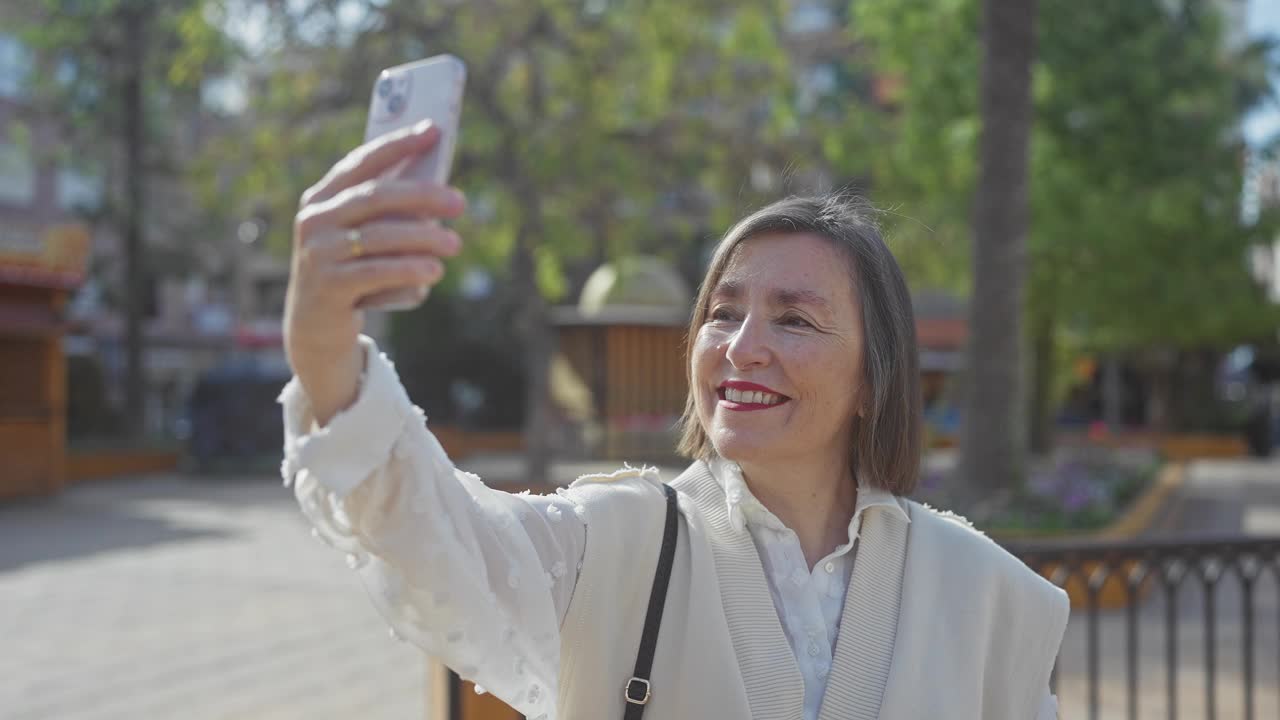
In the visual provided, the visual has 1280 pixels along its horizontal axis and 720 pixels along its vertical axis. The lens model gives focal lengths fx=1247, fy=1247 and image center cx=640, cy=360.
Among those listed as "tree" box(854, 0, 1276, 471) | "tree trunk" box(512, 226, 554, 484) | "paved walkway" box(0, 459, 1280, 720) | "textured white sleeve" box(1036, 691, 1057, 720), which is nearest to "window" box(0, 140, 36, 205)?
"paved walkway" box(0, 459, 1280, 720)

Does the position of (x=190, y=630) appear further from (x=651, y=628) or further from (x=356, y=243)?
(x=356, y=243)

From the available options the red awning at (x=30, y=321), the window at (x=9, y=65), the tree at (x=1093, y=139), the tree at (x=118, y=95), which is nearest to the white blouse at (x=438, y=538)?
the tree at (x=1093, y=139)

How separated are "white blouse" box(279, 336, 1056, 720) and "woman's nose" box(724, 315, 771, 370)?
1.19ft

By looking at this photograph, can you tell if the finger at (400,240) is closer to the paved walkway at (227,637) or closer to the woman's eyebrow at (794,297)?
the woman's eyebrow at (794,297)

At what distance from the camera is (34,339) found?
18203 millimetres

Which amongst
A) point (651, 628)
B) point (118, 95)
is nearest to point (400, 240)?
point (651, 628)

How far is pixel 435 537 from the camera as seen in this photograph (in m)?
1.62

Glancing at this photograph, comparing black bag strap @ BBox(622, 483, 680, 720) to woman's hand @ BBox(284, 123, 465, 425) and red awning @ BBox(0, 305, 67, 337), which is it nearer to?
woman's hand @ BBox(284, 123, 465, 425)

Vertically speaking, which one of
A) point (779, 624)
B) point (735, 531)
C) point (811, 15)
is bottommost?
point (779, 624)

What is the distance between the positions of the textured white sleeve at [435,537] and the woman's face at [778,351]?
0.35 m

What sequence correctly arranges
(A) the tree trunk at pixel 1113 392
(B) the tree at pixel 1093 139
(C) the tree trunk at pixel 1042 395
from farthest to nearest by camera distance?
(A) the tree trunk at pixel 1113 392 < (C) the tree trunk at pixel 1042 395 < (B) the tree at pixel 1093 139

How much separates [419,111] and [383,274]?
19 centimetres

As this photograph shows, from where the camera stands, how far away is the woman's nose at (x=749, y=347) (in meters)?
2.12

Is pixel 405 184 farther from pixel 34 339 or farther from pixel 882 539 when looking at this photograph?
pixel 34 339
